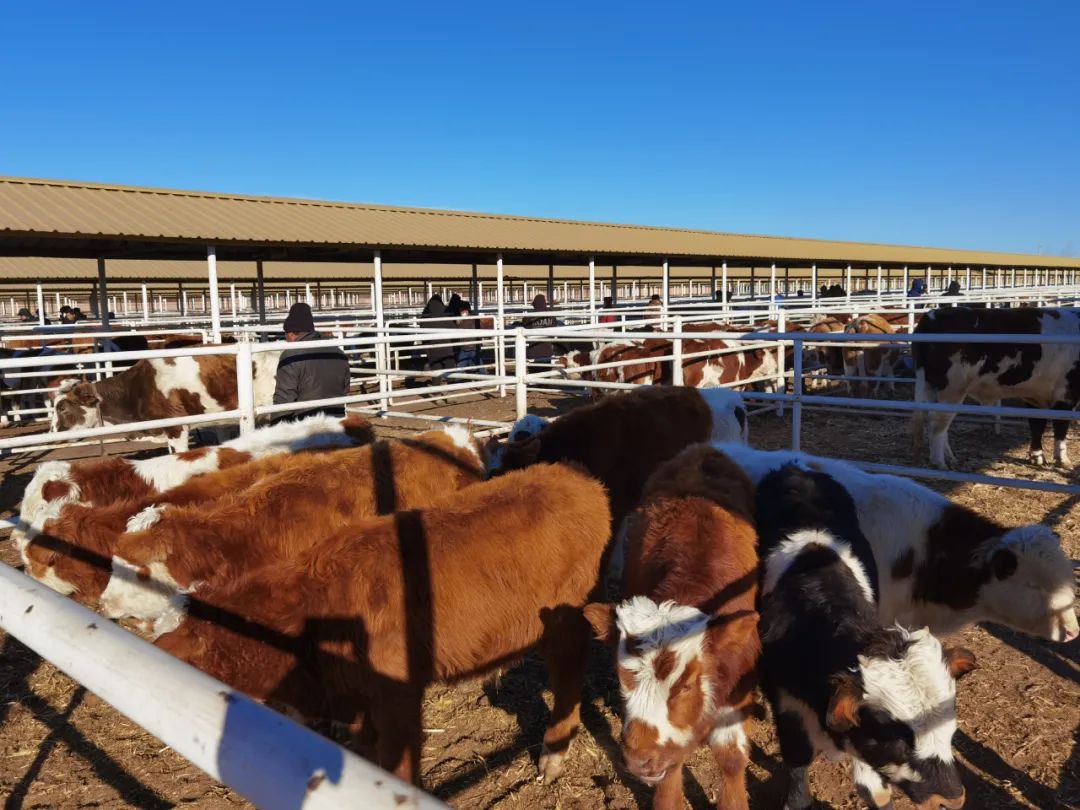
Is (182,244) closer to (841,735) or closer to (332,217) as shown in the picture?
(332,217)

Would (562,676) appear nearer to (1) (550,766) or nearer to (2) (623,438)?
(1) (550,766)

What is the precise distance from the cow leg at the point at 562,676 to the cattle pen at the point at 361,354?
7.3 inches

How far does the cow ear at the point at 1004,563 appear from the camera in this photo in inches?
125

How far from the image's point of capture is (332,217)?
18594 mm

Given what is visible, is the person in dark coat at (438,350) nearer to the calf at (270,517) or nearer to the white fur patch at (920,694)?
the calf at (270,517)

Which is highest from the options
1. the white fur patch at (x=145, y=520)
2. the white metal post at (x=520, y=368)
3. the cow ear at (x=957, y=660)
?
the white metal post at (x=520, y=368)

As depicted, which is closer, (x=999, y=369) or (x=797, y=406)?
(x=797, y=406)

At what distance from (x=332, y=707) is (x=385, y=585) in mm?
471

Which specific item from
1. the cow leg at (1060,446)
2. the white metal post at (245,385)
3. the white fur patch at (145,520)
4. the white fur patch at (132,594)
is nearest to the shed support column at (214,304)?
the white metal post at (245,385)

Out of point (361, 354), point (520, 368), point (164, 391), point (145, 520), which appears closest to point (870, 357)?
point (520, 368)

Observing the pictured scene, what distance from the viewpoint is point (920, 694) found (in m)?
2.09

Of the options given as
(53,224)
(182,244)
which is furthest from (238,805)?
(182,244)

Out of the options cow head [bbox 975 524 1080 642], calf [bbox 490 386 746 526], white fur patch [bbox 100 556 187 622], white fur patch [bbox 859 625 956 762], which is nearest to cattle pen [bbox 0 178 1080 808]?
cow head [bbox 975 524 1080 642]

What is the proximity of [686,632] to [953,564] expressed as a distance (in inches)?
67.8
